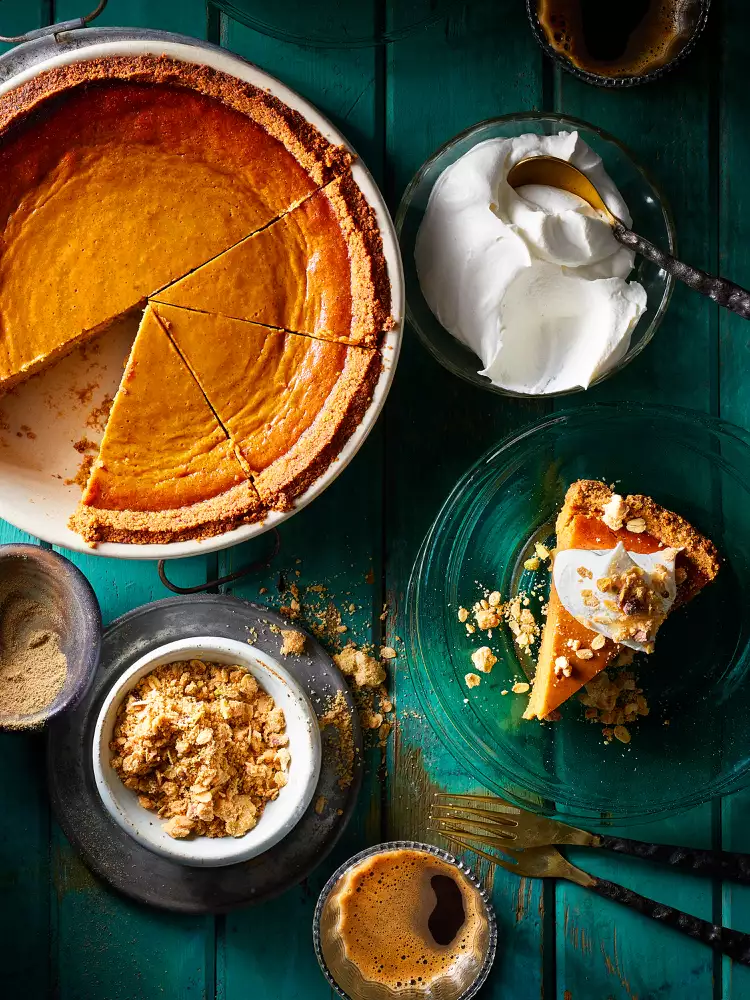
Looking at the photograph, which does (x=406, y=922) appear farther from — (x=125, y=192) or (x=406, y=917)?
(x=125, y=192)

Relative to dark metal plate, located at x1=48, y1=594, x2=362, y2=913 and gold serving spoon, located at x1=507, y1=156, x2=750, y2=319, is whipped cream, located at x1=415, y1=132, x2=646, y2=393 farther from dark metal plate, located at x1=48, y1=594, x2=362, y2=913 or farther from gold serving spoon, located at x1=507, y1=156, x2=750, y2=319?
dark metal plate, located at x1=48, y1=594, x2=362, y2=913

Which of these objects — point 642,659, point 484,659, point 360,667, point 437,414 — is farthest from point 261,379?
point 642,659

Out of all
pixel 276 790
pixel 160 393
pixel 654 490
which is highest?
pixel 160 393

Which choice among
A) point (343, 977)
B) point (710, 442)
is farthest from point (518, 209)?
point (343, 977)

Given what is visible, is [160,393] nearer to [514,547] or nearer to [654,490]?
[514,547]

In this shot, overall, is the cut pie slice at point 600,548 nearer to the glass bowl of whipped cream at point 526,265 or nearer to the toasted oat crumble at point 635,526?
the toasted oat crumble at point 635,526
